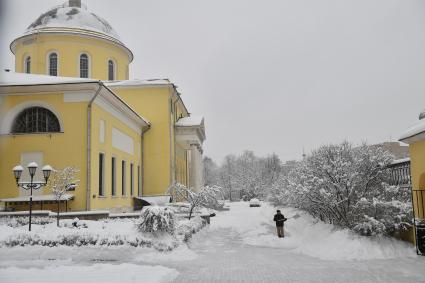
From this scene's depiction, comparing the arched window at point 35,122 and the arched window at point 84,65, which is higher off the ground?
the arched window at point 84,65

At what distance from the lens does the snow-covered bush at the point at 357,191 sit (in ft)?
45.0

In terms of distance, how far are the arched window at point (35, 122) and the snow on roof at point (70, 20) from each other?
1331cm

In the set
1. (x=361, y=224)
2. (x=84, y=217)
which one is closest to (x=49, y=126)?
(x=84, y=217)

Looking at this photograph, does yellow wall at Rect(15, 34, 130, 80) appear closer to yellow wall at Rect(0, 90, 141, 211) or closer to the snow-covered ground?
yellow wall at Rect(0, 90, 141, 211)

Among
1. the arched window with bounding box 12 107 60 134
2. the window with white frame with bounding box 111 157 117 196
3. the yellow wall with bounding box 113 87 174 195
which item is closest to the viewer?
the arched window with bounding box 12 107 60 134

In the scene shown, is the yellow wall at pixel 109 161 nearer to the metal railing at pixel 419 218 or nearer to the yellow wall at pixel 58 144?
the yellow wall at pixel 58 144

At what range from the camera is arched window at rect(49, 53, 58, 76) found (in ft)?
103

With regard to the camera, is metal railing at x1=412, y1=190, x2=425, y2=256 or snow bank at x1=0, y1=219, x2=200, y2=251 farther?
snow bank at x1=0, y1=219, x2=200, y2=251

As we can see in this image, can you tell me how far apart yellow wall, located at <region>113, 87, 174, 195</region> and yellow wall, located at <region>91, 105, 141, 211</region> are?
8.61ft

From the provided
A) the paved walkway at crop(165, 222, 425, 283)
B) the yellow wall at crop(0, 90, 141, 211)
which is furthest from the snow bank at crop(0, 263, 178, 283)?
the yellow wall at crop(0, 90, 141, 211)

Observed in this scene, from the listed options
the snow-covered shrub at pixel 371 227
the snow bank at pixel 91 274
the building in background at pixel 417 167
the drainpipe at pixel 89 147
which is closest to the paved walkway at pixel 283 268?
the snow bank at pixel 91 274

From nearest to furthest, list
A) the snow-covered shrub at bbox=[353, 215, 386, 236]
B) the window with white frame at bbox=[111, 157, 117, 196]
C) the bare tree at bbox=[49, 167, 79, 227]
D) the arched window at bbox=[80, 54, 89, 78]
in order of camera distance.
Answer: the snow-covered shrub at bbox=[353, 215, 386, 236], the bare tree at bbox=[49, 167, 79, 227], the window with white frame at bbox=[111, 157, 117, 196], the arched window at bbox=[80, 54, 89, 78]

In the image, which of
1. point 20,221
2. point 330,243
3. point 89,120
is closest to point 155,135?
point 89,120

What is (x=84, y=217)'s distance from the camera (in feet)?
60.0
